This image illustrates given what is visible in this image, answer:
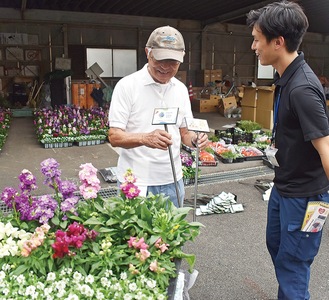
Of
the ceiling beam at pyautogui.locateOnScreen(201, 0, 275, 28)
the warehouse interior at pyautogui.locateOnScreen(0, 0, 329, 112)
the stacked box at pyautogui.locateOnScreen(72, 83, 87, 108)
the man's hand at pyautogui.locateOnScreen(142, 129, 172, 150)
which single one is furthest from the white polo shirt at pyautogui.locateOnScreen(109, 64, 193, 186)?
the stacked box at pyautogui.locateOnScreen(72, 83, 87, 108)

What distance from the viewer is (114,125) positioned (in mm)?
1912

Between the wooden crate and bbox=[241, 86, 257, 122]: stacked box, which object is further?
the wooden crate

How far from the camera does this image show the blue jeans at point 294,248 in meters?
1.72

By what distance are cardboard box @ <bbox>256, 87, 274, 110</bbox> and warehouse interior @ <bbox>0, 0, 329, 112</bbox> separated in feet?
11.7

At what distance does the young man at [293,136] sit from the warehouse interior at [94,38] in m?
10.1

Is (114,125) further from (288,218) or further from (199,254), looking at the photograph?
(199,254)

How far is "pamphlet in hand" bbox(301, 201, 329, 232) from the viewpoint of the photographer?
1.68 metres

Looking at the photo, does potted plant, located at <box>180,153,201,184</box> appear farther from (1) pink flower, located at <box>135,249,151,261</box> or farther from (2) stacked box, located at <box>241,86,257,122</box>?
(2) stacked box, located at <box>241,86,257,122</box>

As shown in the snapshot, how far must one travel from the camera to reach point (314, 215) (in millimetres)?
1685

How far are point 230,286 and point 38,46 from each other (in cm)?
1222

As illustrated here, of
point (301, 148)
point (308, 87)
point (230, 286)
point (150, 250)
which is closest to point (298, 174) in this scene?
point (301, 148)

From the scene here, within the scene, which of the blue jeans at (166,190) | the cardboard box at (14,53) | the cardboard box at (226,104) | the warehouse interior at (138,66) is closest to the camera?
the blue jeans at (166,190)

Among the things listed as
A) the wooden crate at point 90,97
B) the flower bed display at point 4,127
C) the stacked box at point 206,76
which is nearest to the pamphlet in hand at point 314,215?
the flower bed display at point 4,127

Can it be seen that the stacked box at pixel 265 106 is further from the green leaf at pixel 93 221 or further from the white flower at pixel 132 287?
the white flower at pixel 132 287
